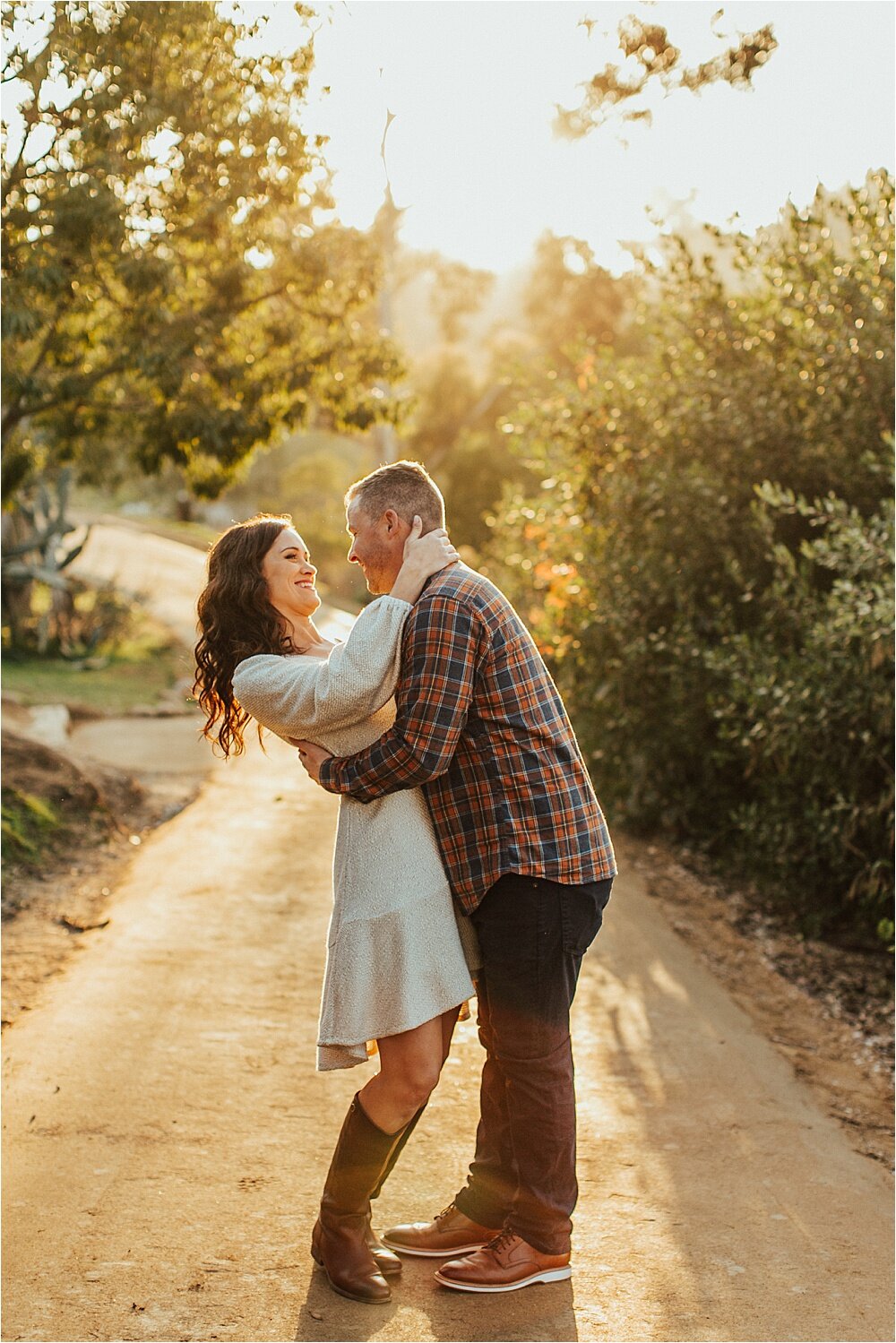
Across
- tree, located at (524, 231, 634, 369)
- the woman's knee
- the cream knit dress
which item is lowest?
the woman's knee

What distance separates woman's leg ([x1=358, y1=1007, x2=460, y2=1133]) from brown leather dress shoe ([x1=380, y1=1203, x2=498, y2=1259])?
1.63 feet

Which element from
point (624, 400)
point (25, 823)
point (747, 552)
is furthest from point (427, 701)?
point (624, 400)

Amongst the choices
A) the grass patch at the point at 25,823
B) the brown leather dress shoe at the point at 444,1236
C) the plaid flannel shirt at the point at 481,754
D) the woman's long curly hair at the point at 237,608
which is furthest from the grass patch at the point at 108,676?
the plaid flannel shirt at the point at 481,754

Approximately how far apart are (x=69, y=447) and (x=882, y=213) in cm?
725

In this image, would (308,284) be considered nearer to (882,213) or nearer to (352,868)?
(882,213)

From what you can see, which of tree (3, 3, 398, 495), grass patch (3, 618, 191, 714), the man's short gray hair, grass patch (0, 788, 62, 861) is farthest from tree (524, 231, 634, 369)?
the man's short gray hair

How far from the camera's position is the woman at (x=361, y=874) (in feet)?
10.2

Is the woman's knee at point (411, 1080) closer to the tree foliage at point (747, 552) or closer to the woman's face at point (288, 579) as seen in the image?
the woman's face at point (288, 579)

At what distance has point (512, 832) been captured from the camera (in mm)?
3174

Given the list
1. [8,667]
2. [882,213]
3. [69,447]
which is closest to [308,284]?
[69,447]

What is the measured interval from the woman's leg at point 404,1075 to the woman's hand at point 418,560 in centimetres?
105

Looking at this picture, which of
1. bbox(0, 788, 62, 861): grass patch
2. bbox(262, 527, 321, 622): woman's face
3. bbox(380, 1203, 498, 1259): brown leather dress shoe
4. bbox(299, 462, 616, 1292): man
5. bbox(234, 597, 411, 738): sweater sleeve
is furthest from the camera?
bbox(0, 788, 62, 861): grass patch

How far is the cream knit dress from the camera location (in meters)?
3.09

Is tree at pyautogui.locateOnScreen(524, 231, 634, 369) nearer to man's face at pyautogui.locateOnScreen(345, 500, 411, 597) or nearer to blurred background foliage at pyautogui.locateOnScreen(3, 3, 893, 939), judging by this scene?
blurred background foliage at pyautogui.locateOnScreen(3, 3, 893, 939)
